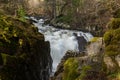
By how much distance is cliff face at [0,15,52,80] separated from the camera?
14.4 m

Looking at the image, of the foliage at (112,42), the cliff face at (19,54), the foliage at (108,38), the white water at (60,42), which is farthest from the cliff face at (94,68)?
the white water at (60,42)

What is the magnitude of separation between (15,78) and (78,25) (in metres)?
40.1

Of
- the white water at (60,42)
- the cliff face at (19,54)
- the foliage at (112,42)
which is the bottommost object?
the white water at (60,42)

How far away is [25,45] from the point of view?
16734 mm

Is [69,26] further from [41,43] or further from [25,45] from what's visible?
[25,45]

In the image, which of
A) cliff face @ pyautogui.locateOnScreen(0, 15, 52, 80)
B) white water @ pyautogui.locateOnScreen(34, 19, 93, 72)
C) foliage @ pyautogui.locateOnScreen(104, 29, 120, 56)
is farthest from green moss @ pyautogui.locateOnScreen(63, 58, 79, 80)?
white water @ pyautogui.locateOnScreen(34, 19, 93, 72)

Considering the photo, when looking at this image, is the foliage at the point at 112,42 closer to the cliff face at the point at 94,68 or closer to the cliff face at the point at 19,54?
the cliff face at the point at 94,68

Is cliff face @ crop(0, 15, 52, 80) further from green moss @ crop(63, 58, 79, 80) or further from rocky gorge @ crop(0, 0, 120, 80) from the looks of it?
green moss @ crop(63, 58, 79, 80)

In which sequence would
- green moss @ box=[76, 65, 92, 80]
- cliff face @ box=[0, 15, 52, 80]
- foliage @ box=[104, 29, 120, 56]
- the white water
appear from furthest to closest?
the white water
cliff face @ box=[0, 15, 52, 80]
foliage @ box=[104, 29, 120, 56]
green moss @ box=[76, 65, 92, 80]

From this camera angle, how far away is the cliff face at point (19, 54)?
Result: 47.2 ft

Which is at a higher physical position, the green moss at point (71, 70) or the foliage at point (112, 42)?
the foliage at point (112, 42)

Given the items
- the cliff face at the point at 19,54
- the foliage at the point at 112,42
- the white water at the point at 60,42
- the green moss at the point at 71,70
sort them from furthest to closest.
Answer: the white water at the point at 60,42 → the cliff face at the point at 19,54 → the foliage at the point at 112,42 → the green moss at the point at 71,70

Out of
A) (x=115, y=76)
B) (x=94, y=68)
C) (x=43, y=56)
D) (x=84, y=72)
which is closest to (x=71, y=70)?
(x=84, y=72)

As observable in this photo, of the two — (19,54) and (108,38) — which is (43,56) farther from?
(108,38)
